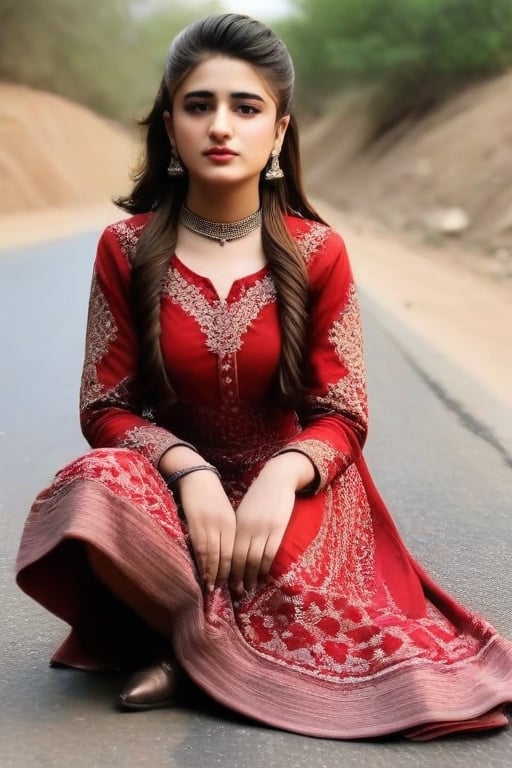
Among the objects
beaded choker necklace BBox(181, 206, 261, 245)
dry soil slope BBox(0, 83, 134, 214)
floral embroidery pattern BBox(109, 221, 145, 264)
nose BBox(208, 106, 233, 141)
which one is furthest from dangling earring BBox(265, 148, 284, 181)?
dry soil slope BBox(0, 83, 134, 214)

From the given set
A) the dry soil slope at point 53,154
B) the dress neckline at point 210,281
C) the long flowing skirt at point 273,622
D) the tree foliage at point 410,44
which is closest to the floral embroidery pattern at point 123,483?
the long flowing skirt at point 273,622

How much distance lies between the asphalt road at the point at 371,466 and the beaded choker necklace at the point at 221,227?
1099 millimetres

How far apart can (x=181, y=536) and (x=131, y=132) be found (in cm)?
4275

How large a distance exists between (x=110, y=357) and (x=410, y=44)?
32.0 meters

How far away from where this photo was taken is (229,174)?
317 centimetres

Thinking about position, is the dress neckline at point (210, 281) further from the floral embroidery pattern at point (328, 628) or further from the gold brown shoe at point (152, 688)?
the gold brown shoe at point (152, 688)

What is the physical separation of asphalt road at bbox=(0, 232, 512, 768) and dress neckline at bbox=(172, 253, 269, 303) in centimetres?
95

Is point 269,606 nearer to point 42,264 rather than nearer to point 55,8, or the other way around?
point 42,264

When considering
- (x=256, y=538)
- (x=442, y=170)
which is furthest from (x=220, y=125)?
(x=442, y=170)

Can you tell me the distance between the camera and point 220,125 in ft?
10.2

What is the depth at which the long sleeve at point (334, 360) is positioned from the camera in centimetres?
319

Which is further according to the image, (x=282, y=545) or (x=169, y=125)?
(x=169, y=125)

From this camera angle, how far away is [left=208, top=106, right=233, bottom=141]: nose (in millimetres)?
3107

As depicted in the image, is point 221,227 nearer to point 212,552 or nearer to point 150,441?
point 150,441
